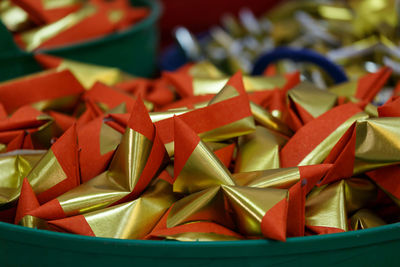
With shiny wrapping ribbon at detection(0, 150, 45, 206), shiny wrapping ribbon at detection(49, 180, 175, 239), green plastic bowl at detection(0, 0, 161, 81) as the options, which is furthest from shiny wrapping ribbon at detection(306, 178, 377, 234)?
green plastic bowl at detection(0, 0, 161, 81)

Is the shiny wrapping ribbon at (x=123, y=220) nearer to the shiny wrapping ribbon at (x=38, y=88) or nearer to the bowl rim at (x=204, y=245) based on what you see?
the bowl rim at (x=204, y=245)

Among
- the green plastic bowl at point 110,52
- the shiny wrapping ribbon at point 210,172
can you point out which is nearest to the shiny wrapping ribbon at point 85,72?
the green plastic bowl at point 110,52

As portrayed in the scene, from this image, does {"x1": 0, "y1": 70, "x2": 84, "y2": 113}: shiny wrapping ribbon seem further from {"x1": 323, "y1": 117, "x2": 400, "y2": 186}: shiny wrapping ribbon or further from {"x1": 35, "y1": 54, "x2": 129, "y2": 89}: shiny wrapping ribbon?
{"x1": 323, "y1": 117, "x2": 400, "y2": 186}: shiny wrapping ribbon

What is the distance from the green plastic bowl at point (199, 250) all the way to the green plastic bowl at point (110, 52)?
0.40 metres

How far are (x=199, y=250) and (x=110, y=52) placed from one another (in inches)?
21.2

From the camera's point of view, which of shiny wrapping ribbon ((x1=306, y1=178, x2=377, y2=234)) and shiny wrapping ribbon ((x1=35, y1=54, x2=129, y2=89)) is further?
shiny wrapping ribbon ((x1=35, y1=54, x2=129, y2=89))

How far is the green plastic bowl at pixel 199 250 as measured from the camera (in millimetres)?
335

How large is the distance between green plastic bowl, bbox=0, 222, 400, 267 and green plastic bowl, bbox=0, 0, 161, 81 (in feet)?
1.30

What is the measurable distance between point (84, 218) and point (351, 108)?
0.28 meters

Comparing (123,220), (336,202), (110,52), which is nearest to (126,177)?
(123,220)

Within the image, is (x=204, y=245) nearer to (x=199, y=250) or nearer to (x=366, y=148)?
(x=199, y=250)

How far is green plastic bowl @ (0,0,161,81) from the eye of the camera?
0.69 metres

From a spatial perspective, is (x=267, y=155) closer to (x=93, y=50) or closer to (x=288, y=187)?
(x=288, y=187)

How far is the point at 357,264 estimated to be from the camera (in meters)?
0.36
